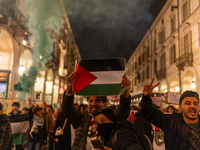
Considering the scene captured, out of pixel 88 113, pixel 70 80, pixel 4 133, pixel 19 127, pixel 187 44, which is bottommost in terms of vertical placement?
pixel 19 127

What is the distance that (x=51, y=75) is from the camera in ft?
86.7

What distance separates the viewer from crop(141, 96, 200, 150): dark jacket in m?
2.21

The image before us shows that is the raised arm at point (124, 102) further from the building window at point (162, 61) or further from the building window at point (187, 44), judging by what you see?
the building window at point (162, 61)

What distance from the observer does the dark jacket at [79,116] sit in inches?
98.8

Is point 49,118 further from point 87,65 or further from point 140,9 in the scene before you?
point 140,9

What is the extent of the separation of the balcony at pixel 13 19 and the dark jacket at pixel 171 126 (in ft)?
33.4

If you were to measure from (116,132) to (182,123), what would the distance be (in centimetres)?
102

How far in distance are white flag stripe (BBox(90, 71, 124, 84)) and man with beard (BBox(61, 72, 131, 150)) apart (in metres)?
0.07

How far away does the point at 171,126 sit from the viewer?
7.63ft

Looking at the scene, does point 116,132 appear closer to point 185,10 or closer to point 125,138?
point 125,138

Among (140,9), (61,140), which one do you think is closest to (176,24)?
(140,9)

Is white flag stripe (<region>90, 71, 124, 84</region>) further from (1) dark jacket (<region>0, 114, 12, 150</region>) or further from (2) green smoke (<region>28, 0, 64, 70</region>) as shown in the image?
(2) green smoke (<region>28, 0, 64, 70</region>)

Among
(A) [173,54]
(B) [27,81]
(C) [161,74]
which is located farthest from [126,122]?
(C) [161,74]

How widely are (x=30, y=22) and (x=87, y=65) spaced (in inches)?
582
